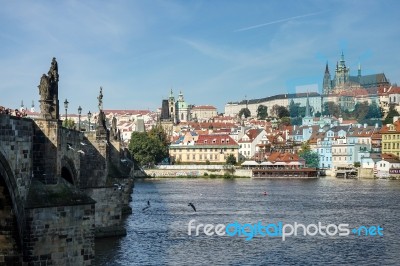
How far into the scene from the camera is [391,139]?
15150 centimetres

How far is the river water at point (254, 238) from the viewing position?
3641 cm

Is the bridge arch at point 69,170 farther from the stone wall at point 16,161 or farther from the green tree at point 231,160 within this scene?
the green tree at point 231,160

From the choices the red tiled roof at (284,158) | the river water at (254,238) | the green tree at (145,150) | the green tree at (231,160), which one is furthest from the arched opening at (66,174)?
the green tree at (231,160)

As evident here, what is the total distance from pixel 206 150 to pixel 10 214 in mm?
145376

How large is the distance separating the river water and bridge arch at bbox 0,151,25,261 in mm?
10252

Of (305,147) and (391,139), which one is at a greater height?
(391,139)

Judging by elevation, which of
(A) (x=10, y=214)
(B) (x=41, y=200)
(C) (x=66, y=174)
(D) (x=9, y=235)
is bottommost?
(D) (x=9, y=235)

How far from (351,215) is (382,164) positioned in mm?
85963

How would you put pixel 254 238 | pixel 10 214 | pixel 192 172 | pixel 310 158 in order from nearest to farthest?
1. pixel 10 214
2. pixel 254 238
3. pixel 192 172
4. pixel 310 158

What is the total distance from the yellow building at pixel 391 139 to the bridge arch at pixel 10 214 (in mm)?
133594

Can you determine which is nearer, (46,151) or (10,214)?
(10,214)

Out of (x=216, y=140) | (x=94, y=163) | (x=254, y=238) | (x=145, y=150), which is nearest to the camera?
(x=94, y=163)

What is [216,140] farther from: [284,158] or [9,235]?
[9,235]

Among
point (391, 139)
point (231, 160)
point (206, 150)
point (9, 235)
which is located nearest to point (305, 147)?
point (231, 160)
